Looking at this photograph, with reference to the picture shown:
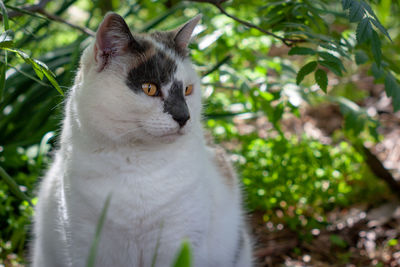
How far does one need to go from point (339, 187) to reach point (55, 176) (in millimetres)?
1605

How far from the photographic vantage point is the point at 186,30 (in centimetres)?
155

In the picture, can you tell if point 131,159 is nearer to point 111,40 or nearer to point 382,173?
point 111,40

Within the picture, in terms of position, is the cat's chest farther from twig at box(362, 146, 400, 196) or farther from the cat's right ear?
twig at box(362, 146, 400, 196)

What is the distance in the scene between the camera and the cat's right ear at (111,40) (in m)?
1.30

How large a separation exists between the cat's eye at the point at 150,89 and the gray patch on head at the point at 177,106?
0.05 m

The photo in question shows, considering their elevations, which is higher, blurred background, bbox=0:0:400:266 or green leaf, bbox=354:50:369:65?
green leaf, bbox=354:50:369:65

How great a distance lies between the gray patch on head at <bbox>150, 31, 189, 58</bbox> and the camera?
152 centimetres

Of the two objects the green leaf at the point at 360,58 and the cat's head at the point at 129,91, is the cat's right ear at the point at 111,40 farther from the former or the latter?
the green leaf at the point at 360,58

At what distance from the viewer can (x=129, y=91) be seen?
1.30 meters

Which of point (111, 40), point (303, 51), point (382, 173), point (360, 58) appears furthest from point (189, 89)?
point (382, 173)

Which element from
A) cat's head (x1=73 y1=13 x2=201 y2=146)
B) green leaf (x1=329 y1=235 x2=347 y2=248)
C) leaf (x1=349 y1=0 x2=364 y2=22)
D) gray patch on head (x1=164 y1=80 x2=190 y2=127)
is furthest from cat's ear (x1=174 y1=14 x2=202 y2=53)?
green leaf (x1=329 y1=235 x2=347 y2=248)

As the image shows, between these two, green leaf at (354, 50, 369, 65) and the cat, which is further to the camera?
green leaf at (354, 50, 369, 65)

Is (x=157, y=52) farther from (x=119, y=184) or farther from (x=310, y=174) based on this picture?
(x=310, y=174)

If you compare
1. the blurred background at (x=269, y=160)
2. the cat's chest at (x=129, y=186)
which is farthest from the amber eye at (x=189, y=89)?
the blurred background at (x=269, y=160)
